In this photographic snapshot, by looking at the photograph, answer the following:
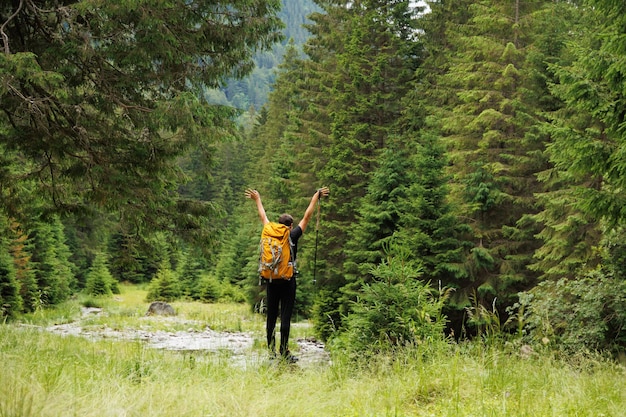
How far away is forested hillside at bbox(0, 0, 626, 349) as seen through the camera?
22.0 feet

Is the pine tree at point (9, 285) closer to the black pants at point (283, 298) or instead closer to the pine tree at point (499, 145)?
the pine tree at point (499, 145)

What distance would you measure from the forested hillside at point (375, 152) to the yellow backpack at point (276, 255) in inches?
61.4

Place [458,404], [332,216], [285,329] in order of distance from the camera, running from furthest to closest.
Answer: [332,216] < [285,329] < [458,404]

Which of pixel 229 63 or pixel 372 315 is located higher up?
pixel 229 63

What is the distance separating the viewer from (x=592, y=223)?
44.2 ft

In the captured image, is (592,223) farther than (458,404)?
Yes

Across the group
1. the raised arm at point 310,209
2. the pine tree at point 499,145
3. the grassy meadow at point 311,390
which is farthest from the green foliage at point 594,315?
the grassy meadow at point 311,390

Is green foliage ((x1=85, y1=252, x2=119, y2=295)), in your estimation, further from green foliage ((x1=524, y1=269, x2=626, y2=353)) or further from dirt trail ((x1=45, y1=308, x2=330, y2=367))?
green foliage ((x1=524, y1=269, x2=626, y2=353))

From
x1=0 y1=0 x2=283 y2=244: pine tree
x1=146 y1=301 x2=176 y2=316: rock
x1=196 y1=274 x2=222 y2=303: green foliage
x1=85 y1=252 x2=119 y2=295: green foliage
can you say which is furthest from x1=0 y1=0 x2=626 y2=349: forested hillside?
x1=196 y1=274 x2=222 y2=303: green foliage

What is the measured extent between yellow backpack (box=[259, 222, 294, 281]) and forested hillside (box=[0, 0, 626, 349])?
1.56 metres

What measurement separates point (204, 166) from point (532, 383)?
17.9ft

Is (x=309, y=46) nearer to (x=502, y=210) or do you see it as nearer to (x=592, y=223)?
(x=502, y=210)

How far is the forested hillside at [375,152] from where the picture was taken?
6.72 metres

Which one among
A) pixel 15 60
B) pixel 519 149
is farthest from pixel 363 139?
pixel 15 60
